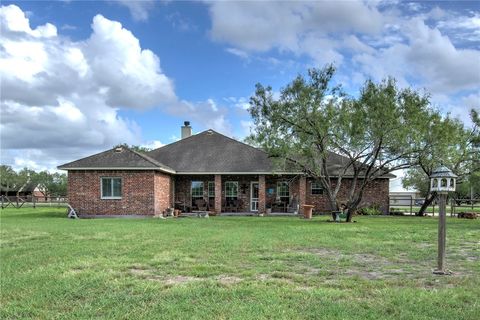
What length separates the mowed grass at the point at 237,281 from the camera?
215 inches

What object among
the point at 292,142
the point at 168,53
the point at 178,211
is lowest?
the point at 178,211

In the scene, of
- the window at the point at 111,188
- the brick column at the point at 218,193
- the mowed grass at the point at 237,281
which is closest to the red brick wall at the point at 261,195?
the brick column at the point at 218,193

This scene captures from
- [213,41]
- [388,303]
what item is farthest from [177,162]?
[388,303]

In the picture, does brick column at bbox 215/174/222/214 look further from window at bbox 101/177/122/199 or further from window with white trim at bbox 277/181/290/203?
window at bbox 101/177/122/199

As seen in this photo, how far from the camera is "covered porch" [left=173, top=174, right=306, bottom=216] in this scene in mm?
28578

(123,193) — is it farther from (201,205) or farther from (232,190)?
(232,190)

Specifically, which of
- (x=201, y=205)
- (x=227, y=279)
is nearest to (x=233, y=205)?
(x=201, y=205)

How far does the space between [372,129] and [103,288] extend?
16.2m

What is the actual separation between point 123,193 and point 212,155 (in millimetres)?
6959

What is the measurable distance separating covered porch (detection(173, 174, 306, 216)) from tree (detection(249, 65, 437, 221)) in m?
5.60

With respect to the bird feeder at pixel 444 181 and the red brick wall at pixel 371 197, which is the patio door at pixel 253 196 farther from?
the bird feeder at pixel 444 181

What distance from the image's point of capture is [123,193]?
24938 mm

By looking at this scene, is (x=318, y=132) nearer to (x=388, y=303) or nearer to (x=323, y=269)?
(x=323, y=269)

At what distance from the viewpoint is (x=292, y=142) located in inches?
864
